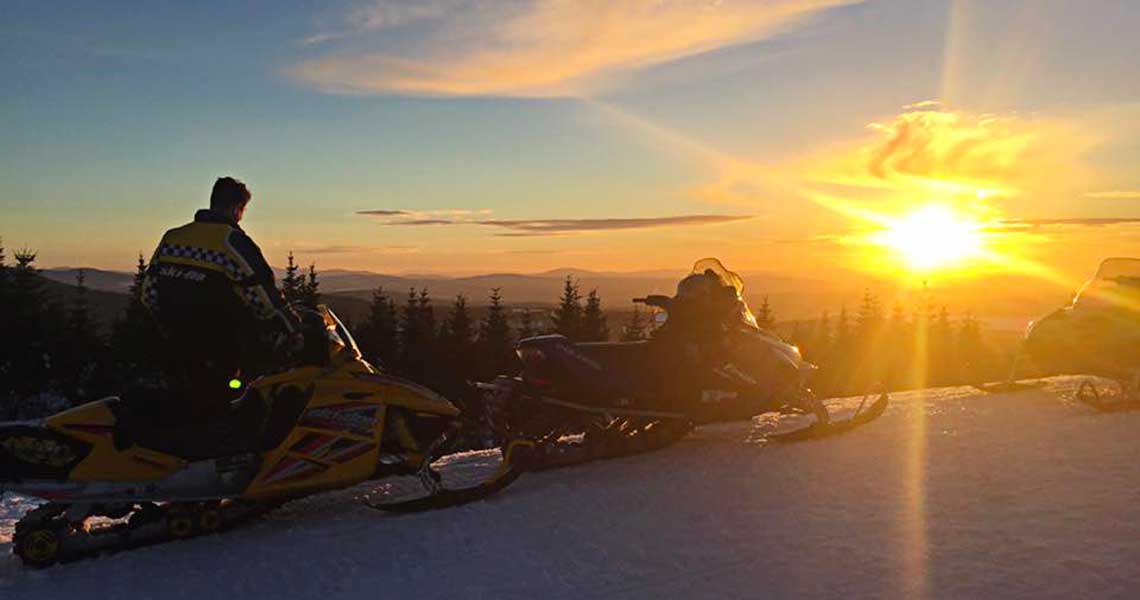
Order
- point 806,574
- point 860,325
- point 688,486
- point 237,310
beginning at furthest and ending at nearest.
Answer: point 860,325 → point 688,486 → point 237,310 → point 806,574

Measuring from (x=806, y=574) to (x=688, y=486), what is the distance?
199 centimetres

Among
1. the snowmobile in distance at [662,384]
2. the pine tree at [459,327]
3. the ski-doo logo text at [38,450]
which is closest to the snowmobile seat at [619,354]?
the snowmobile in distance at [662,384]

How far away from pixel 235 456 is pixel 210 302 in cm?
102

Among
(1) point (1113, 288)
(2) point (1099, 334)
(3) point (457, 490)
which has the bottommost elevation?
(3) point (457, 490)

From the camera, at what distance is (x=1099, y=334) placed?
9594 millimetres

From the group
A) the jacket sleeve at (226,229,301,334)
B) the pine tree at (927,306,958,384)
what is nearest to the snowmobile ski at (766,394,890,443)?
the jacket sleeve at (226,229,301,334)

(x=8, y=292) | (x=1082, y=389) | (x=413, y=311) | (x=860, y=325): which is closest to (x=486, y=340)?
(x=413, y=311)

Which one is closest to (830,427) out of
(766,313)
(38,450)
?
(38,450)

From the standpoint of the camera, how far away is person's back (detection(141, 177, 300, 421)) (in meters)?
5.30

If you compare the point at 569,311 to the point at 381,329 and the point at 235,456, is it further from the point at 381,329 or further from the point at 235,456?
the point at 235,456

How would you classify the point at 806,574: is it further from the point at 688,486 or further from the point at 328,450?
the point at 328,450

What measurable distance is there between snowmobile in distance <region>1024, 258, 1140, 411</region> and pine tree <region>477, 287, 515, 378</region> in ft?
107

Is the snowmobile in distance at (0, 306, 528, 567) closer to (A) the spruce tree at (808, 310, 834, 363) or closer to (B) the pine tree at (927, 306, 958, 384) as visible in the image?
(B) the pine tree at (927, 306, 958, 384)

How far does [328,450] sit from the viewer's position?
560 centimetres
